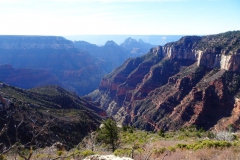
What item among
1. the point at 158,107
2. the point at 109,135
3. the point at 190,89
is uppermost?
the point at 109,135

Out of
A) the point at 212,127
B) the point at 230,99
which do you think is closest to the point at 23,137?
the point at 212,127

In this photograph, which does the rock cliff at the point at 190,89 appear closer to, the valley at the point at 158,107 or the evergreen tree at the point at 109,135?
the valley at the point at 158,107

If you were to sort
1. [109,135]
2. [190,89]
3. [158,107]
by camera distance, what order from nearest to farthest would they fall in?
[109,135] → [190,89] → [158,107]

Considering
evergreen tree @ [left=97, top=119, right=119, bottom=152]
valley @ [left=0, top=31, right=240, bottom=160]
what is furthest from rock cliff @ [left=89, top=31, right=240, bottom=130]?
evergreen tree @ [left=97, top=119, right=119, bottom=152]

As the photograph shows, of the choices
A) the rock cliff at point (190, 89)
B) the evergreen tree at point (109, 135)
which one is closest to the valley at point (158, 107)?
the rock cliff at point (190, 89)

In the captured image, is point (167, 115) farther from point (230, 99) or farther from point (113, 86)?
point (113, 86)

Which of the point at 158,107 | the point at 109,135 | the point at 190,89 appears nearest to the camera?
the point at 109,135

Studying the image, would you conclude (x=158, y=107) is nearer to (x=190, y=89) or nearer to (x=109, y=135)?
(x=190, y=89)

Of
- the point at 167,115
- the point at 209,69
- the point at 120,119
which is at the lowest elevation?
the point at 120,119

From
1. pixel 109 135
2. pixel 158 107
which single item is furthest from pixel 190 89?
pixel 109 135
